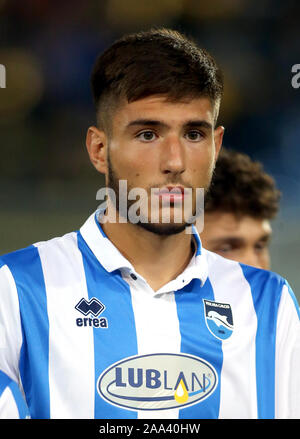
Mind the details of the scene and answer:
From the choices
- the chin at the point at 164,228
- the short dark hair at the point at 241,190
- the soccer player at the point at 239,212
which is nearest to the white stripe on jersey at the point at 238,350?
the chin at the point at 164,228

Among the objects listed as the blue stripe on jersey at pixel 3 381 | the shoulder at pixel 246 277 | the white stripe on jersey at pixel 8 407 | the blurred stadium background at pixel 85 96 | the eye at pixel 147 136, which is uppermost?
the blurred stadium background at pixel 85 96

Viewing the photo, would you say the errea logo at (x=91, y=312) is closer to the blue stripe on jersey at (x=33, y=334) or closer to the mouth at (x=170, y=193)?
the blue stripe on jersey at (x=33, y=334)

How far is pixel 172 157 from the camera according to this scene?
6.32 ft

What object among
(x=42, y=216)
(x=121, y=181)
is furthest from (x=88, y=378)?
(x=42, y=216)

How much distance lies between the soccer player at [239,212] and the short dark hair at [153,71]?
1.47m

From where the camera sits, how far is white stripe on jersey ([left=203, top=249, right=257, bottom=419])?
201cm

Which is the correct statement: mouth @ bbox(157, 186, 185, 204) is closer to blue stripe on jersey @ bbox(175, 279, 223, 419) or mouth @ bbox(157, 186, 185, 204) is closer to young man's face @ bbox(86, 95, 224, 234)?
young man's face @ bbox(86, 95, 224, 234)

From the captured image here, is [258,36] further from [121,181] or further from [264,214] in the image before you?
[121,181]

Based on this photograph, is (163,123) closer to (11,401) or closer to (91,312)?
(91,312)

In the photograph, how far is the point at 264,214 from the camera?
3895 millimetres

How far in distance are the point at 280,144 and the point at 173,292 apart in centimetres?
389

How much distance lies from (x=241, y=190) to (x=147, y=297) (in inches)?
73.8

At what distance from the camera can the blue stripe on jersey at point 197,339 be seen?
77.0 inches

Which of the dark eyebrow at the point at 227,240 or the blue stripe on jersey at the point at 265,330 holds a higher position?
the dark eyebrow at the point at 227,240
